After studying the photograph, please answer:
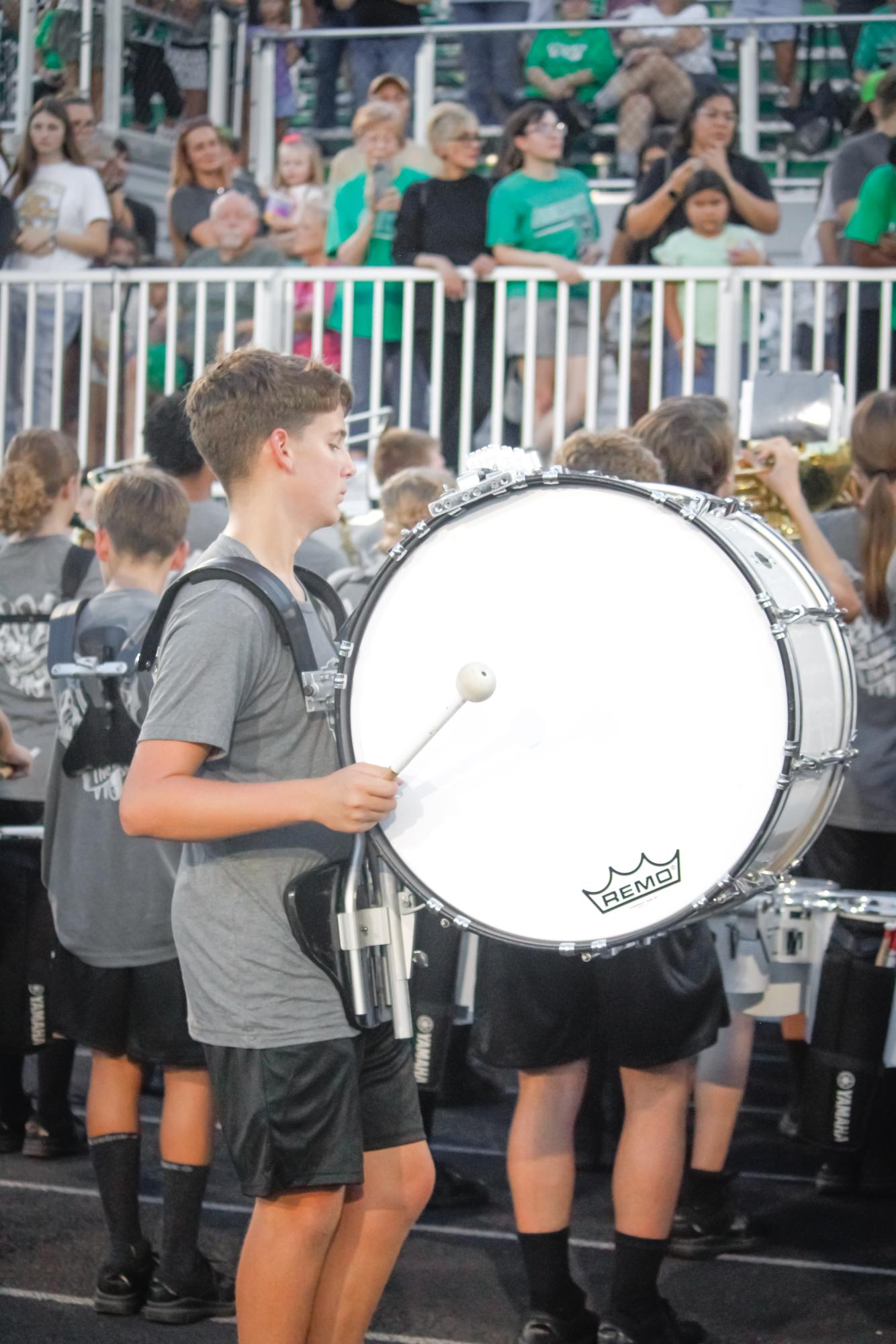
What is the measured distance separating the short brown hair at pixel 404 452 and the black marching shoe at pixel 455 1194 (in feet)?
7.63

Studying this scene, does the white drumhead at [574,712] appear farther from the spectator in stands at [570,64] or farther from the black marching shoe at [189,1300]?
the spectator in stands at [570,64]

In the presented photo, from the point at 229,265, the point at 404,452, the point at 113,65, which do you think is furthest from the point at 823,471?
the point at 113,65

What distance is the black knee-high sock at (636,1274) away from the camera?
3.21 m

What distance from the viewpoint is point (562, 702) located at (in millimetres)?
2531

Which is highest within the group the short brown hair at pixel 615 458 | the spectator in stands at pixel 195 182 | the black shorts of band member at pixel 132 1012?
the spectator in stands at pixel 195 182

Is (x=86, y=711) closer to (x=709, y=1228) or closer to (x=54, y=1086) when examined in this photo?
(x=54, y=1086)

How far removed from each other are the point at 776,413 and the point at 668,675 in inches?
86.3

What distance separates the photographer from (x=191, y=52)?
38.7 ft

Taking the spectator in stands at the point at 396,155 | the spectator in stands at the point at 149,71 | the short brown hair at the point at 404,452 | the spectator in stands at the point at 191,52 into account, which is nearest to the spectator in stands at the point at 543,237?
the spectator in stands at the point at 396,155

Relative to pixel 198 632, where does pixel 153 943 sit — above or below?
below

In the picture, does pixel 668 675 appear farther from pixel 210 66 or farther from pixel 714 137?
pixel 210 66

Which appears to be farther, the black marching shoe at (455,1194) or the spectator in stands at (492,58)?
the spectator in stands at (492,58)

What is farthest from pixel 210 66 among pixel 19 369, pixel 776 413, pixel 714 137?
pixel 776 413

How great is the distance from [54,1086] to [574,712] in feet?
8.82
